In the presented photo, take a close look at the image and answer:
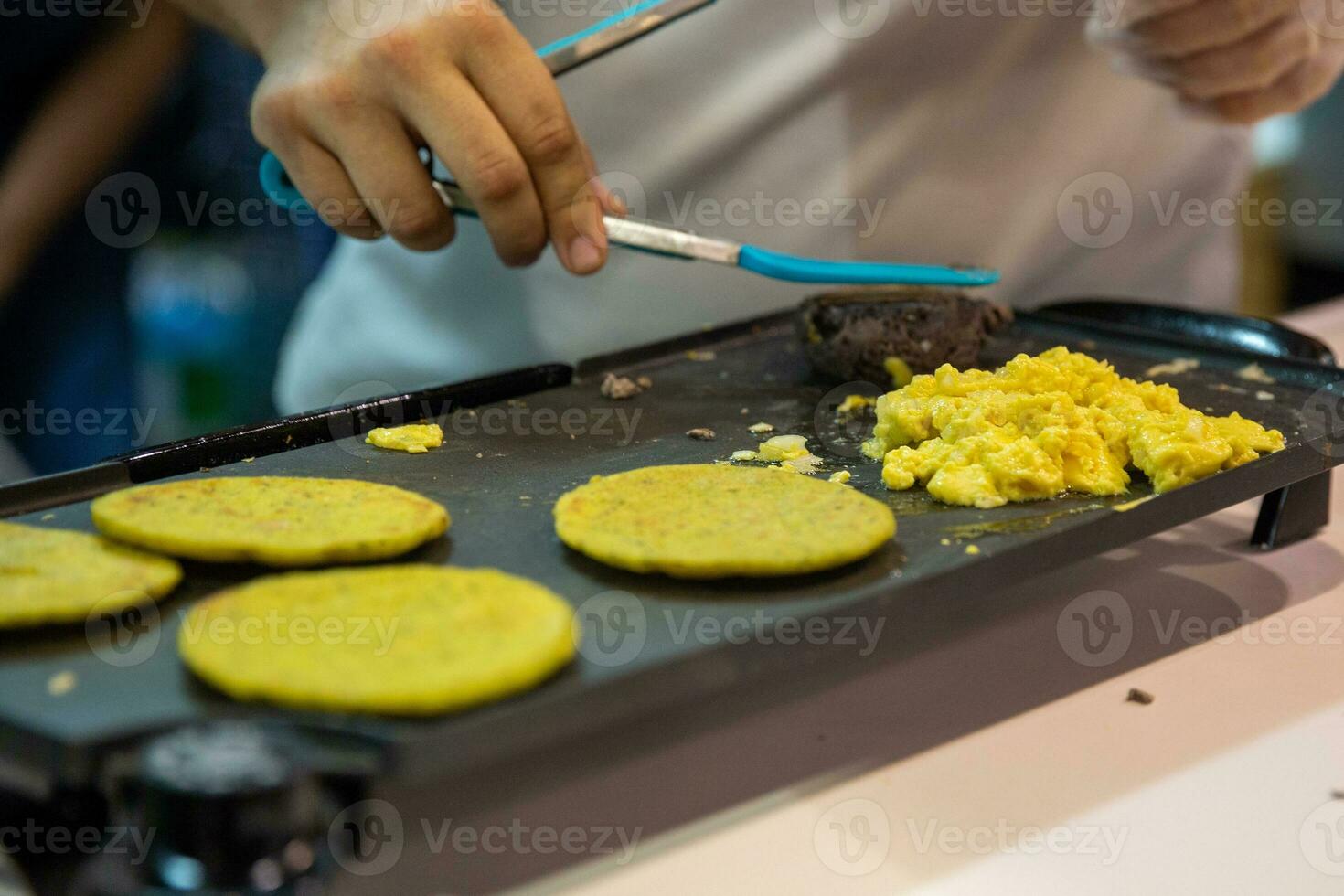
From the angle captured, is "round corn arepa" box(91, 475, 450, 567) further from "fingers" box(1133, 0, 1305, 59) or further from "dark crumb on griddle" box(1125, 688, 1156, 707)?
"fingers" box(1133, 0, 1305, 59)

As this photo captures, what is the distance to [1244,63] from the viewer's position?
84.0 inches

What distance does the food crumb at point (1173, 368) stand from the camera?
178 cm

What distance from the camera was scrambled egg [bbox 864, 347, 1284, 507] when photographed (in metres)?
1.35

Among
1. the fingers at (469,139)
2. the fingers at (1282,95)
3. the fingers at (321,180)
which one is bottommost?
the fingers at (321,180)

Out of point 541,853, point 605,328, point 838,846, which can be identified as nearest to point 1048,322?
point 605,328

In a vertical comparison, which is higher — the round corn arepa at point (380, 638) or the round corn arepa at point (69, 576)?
the round corn arepa at point (380, 638)

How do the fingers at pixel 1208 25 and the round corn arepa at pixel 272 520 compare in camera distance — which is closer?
the round corn arepa at pixel 272 520

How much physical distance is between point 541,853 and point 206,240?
261cm

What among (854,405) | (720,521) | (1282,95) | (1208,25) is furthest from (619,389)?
(1282,95)

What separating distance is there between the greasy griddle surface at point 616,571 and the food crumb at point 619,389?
0.02 meters

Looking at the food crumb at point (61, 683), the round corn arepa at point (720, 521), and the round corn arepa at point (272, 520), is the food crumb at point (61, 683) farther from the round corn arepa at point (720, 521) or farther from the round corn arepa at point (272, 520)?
the round corn arepa at point (720, 521)

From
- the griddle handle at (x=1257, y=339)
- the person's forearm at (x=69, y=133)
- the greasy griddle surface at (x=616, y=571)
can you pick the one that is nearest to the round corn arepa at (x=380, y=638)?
the greasy griddle surface at (x=616, y=571)

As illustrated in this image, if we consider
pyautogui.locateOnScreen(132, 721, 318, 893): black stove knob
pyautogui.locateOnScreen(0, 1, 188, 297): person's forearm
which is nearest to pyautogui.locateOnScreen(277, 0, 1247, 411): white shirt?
pyautogui.locateOnScreen(0, 1, 188, 297): person's forearm

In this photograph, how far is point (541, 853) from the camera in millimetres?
1077
